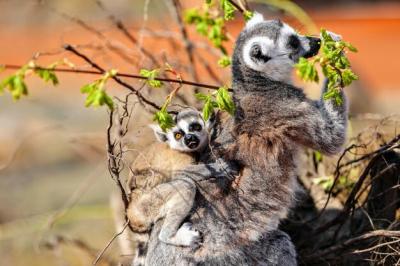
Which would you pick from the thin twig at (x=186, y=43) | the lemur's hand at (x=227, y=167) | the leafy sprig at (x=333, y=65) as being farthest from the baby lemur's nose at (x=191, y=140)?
the thin twig at (x=186, y=43)

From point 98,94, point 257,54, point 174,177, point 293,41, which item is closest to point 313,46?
point 293,41

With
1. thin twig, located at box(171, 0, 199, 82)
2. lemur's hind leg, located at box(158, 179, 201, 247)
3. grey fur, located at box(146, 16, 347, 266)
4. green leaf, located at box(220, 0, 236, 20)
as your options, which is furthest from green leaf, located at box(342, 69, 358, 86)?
thin twig, located at box(171, 0, 199, 82)

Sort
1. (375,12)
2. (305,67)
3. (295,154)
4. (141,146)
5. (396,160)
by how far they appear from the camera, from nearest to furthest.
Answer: (305,67) → (295,154) → (396,160) → (141,146) → (375,12)

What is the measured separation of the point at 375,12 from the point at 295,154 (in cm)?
1129

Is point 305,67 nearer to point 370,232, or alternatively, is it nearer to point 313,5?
point 370,232

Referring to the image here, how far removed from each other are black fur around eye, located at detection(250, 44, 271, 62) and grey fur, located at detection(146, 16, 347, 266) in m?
0.01

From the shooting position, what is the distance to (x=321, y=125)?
4.75m

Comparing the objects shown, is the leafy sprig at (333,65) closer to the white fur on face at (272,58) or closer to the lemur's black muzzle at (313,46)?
the lemur's black muzzle at (313,46)

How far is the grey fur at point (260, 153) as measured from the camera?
4695 millimetres

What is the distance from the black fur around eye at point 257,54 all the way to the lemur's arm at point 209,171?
2.48 ft

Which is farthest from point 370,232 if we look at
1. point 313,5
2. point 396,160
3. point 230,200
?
point 313,5

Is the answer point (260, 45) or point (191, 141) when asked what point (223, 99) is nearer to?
point (260, 45)

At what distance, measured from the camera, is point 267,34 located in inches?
186

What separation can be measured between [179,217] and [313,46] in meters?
1.49
